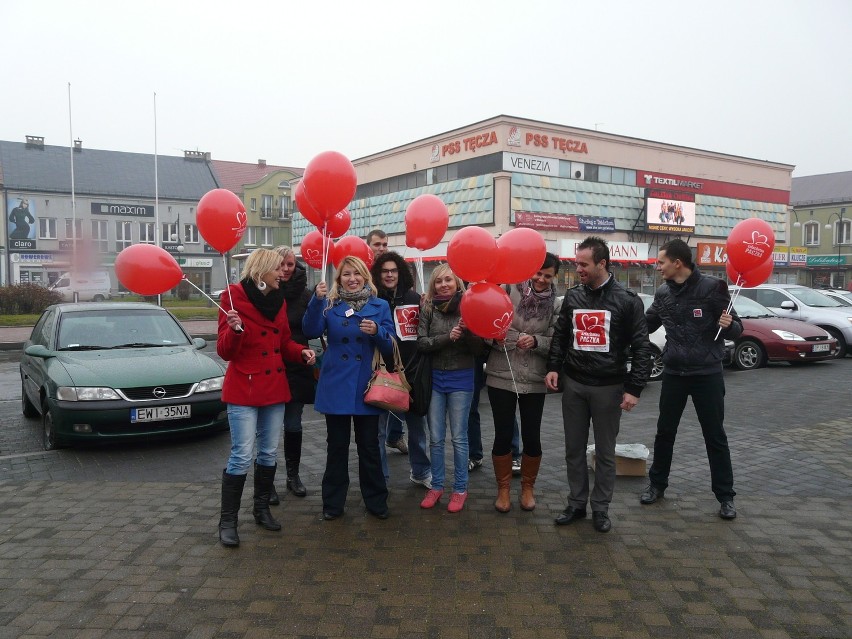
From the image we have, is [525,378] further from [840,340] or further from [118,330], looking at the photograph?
[840,340]

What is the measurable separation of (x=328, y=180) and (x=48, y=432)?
4.09m

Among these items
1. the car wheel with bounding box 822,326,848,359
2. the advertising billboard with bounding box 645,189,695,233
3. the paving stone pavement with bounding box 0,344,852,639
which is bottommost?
the paving stone pavement with bounding box 0,344,852,639

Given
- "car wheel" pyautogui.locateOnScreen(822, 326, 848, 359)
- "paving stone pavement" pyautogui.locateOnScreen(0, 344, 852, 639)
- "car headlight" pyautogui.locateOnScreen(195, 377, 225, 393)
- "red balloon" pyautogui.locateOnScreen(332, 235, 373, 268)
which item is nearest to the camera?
"paving stone pavement" pyautogui.locateOnScreen(0, 344, 852, 639)

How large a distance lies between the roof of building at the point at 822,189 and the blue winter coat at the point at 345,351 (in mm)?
66341

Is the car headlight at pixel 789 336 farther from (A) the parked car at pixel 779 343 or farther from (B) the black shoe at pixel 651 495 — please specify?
(B) the black shoe at pixel 651 495

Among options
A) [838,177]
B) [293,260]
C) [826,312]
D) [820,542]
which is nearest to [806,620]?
[820,542]

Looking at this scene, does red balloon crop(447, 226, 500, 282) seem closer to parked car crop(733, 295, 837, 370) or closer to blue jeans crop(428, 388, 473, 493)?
blue jeans crop(428, 388, 473, 493)

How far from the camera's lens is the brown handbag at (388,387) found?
14.5 ft

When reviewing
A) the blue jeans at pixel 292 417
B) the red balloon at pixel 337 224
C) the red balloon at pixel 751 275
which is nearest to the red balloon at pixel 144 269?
the blue jeans at pixel 292 417

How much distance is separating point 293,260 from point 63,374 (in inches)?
125

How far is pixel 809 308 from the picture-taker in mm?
14398

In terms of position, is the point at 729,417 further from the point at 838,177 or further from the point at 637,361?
the point at 838,177

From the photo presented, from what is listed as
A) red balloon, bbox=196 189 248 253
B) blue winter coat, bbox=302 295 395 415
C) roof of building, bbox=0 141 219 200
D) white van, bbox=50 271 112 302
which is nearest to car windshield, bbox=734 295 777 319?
blue winter coat, bbox=302 295 395 415

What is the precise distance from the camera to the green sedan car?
6.05m
